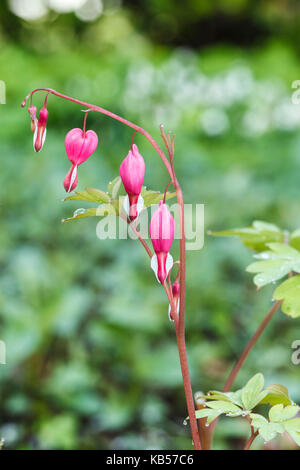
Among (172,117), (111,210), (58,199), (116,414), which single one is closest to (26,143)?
(58,199)

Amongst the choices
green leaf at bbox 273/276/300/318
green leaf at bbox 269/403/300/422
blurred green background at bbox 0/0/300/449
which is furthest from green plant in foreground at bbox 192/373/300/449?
blurred green background at bbox 0/0/300/449

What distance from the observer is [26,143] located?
284cm

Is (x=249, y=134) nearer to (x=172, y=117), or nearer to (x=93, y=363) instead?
(x=172, y=117)

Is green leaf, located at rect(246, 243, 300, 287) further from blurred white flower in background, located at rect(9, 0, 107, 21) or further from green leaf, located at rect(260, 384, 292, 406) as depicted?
blurred white flower in background, located at rect(9, 0, 107, 21)

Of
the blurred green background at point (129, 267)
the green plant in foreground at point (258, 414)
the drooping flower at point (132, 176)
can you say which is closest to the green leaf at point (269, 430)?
the green plant in foreground at point (258, 414)

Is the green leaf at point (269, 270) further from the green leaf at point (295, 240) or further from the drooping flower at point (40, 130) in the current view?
the drooping flower at point (40, 130)

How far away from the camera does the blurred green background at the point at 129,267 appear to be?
130cm

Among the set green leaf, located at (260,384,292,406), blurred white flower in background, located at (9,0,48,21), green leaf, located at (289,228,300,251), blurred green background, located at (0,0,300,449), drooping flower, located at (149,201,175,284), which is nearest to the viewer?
drooping flower, located at (149,201,175,284)

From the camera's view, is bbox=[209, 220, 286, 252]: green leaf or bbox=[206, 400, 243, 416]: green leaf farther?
bbox=[209, 220, 286, 252]: green leaf

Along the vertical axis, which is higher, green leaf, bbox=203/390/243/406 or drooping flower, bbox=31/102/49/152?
drooping flower, bbox=31/102/49/152

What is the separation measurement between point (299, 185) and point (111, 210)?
2081mm

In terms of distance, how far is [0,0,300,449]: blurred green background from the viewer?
130 centimetres

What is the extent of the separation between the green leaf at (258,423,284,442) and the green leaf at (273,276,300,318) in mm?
165

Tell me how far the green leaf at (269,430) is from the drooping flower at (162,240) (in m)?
0.23
